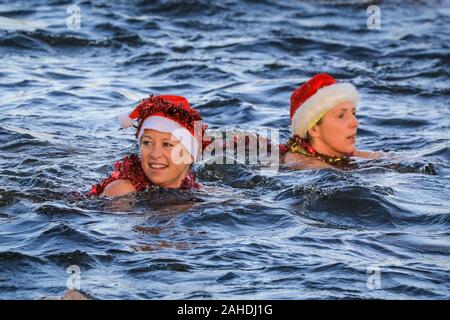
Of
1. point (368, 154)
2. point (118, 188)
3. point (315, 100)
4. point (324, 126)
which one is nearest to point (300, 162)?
point (324, 126)

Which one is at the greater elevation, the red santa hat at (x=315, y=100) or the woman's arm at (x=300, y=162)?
the red santa hat at (x=315, y=100)

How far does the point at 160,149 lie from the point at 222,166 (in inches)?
70.5

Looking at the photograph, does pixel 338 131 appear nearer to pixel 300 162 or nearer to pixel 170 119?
pixel 300 162

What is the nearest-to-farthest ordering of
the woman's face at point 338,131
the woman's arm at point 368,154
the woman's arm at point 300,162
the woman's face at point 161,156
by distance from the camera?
the woman's face at point 161,156, the woman's arm at point 300,162, the woman's face at point 338,131, the woman's arm at point 368,154

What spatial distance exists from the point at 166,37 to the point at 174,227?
9.27 metres

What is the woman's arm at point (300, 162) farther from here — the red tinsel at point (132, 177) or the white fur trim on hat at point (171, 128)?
the white fur trim on hat at point (171, 128)

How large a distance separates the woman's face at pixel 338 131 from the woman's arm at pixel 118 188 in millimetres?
2749

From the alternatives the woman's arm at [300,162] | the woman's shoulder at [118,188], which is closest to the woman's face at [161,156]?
the woman's shoulder at [118,188]

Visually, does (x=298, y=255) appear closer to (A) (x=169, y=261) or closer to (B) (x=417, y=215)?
(A) (x=169, y=261)

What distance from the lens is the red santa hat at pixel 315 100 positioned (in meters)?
11.2

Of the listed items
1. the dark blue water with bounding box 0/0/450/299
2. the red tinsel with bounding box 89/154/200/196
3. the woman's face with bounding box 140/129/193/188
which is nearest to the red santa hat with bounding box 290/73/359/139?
the dark blue water with bounding box 0/0/450/299

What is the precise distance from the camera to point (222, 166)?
10.9 m

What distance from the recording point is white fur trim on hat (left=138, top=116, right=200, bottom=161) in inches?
363
